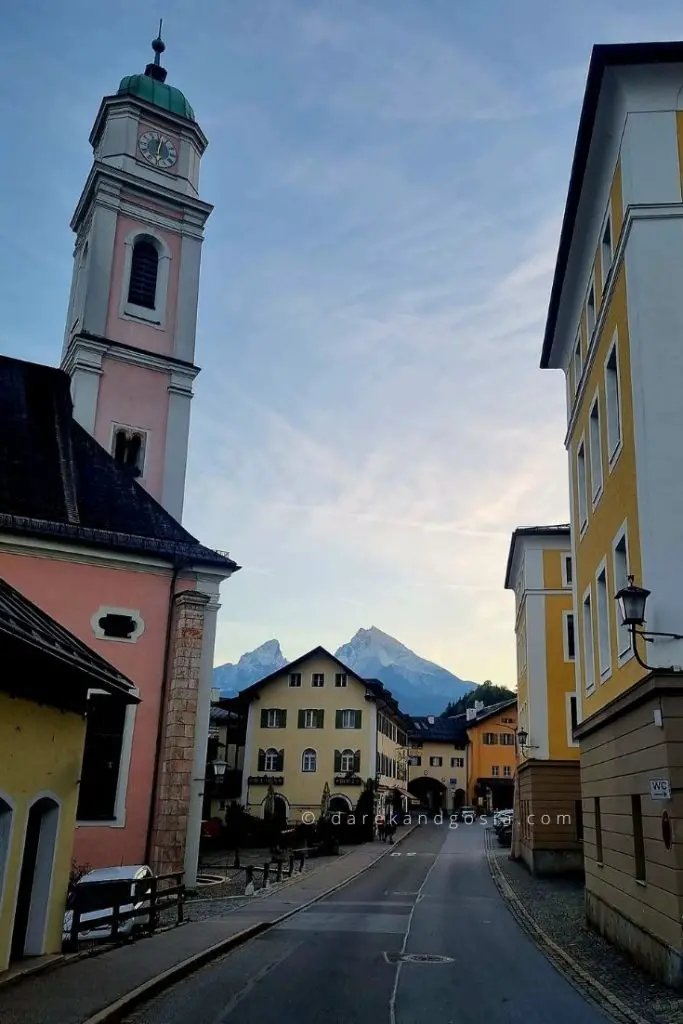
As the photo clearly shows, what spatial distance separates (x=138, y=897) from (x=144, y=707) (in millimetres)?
9781

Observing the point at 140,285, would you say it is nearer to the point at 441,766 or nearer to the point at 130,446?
the point at 130,446

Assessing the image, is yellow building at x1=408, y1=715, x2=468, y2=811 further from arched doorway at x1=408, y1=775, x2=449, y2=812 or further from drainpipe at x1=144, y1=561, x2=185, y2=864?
drainpipe at x1=144, y1=561, x2=185, y2=864

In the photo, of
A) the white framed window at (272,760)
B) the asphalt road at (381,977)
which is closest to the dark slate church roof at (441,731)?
the white framed window at (272,760)

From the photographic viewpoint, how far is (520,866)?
39750mm

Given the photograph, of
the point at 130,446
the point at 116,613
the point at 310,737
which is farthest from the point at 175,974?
the point at 310,737

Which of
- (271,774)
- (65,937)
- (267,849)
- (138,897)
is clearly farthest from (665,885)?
(271,774)

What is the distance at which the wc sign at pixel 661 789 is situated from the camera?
41.3 feet

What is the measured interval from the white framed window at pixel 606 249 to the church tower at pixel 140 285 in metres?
20.8

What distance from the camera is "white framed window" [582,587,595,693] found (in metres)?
19.7

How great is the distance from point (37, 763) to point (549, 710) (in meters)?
27.9

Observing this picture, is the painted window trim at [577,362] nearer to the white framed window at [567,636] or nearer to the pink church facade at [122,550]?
the pink church facade at [122,550]

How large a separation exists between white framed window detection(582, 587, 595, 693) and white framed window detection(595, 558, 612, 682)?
0.90 meters

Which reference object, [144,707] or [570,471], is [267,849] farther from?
[570,471]

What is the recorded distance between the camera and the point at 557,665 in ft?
125
